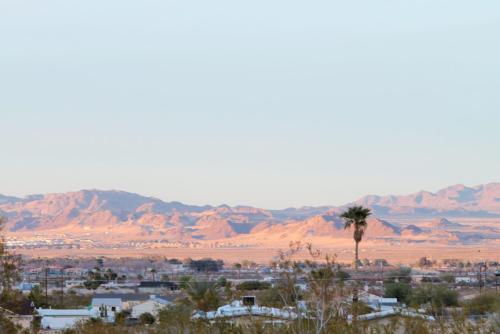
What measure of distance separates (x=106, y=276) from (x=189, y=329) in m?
86.8

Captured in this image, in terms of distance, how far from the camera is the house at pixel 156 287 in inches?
3656

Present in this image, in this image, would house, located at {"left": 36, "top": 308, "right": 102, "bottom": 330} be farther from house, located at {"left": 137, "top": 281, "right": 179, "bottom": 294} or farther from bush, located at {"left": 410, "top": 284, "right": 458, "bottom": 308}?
house, located at {"left": 137, "top": 281, "right": 179, "bottom": 294}

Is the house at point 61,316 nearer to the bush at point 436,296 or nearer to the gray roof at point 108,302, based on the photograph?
the gray roof at point 108,302

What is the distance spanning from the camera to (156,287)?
317 feet

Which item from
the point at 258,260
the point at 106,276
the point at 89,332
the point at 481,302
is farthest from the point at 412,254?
the point at 89,332

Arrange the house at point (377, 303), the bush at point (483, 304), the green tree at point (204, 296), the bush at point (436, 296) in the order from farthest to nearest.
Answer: the bush at point (436, 296) → the green tree at point (204, 296) → the bush at point (483, 304) → the house at point (377, 303)

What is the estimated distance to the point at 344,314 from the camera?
29844 mm

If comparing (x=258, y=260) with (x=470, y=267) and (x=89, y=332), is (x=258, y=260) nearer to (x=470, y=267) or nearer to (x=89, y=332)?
(x=470, y=267)

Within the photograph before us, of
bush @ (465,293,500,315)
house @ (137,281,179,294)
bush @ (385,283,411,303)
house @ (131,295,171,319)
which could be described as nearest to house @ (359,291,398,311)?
bush @ (465,293,500,315)

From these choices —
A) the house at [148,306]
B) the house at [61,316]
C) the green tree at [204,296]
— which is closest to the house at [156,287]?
the green tree at [204,296]

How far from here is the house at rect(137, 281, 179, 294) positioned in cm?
9288

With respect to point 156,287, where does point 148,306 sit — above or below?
below

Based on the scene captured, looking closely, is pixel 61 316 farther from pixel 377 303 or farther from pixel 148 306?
pixel 377 303

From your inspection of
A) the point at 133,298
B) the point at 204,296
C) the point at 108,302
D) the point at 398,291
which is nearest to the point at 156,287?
the point at 133,298
